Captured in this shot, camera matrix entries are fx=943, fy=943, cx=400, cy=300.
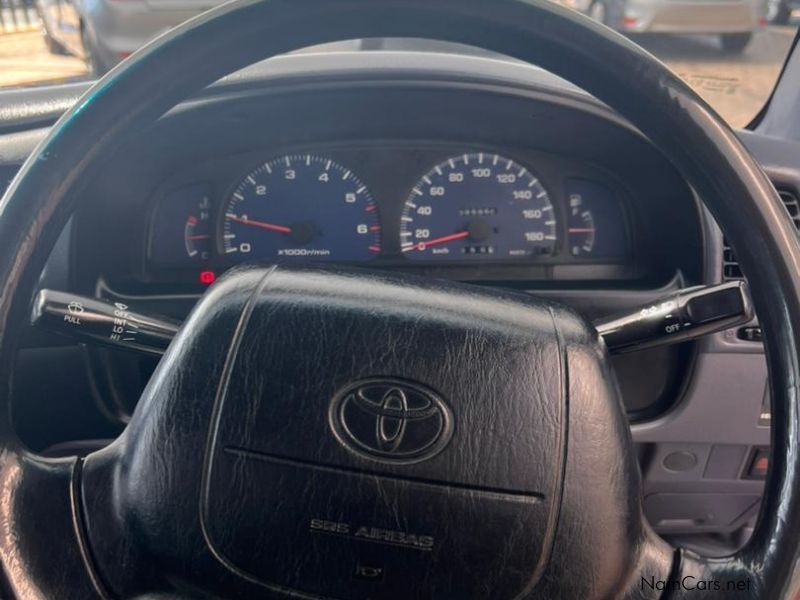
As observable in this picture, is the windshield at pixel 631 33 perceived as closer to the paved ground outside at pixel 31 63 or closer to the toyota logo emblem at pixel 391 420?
the paved ground outside at pixel 31 63

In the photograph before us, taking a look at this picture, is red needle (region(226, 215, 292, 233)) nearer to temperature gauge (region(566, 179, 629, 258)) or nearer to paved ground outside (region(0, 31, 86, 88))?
paved ground outside (region(0, 31, 86, 88))

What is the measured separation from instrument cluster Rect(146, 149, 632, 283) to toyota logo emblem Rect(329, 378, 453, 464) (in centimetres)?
106

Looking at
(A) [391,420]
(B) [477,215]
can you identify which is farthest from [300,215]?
(A) [391,420]

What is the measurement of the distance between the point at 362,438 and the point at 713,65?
5.24ft

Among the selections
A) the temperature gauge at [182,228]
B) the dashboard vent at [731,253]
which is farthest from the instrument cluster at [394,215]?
the dashboard vent at [731,253]

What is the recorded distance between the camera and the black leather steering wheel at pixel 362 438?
0.92 metres

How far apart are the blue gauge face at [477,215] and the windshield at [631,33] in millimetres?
348

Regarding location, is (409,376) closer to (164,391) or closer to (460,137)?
(164,391)

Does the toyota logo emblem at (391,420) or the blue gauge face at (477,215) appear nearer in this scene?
the toyota logo emblem at (391,420)

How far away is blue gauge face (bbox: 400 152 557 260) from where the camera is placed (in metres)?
2.07

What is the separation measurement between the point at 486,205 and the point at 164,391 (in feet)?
3.90

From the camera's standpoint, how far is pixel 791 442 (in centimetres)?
89

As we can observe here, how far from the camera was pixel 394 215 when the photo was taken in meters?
2.06

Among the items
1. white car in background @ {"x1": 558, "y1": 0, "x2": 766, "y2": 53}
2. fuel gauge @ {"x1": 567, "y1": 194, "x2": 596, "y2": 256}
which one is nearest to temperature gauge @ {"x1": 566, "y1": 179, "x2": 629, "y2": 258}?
fuel gauge @ {"x1": 567, "y1": 194, "x2": 596, "y2": 256}
